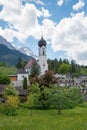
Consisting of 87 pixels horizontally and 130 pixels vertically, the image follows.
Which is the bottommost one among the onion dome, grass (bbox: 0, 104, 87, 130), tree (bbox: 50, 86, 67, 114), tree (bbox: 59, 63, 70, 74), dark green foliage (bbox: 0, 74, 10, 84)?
grass (bbox: 0, 104, 87, 130)

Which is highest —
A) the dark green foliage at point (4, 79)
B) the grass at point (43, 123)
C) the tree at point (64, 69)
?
the tree at point (64, 69)

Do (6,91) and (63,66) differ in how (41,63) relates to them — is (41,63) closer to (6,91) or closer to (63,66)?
(63,66)

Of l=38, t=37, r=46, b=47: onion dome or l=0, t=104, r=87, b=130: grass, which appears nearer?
l=0, t=104, r=87, b=130: grass

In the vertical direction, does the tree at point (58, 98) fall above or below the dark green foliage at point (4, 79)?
below

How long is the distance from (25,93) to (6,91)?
1000cm

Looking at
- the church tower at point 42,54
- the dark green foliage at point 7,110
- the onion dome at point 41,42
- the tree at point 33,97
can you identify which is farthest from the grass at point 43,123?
the church tower at point 42,54

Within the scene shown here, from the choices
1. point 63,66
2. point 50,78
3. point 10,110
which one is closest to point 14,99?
point 10,110

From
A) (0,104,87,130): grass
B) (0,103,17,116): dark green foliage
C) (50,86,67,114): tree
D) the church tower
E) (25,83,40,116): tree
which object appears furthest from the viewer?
the church tower

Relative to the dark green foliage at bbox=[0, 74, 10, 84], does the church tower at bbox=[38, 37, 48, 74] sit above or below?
above

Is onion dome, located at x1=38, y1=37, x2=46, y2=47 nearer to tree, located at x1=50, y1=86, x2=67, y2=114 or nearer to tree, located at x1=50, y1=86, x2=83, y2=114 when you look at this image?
tree, located at x1=50, y1=86, x2=83, y2=114

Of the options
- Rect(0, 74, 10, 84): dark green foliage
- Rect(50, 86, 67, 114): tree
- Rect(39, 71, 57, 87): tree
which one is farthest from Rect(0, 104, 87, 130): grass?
Rect(0, 74, 10, 84): dark green foliage

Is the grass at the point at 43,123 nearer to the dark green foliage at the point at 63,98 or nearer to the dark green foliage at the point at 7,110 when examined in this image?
the dark green foliage at the point at 7,110

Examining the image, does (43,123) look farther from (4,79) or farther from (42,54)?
(42,54)

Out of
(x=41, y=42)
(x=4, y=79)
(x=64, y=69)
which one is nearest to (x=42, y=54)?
(x=41, y=42)
